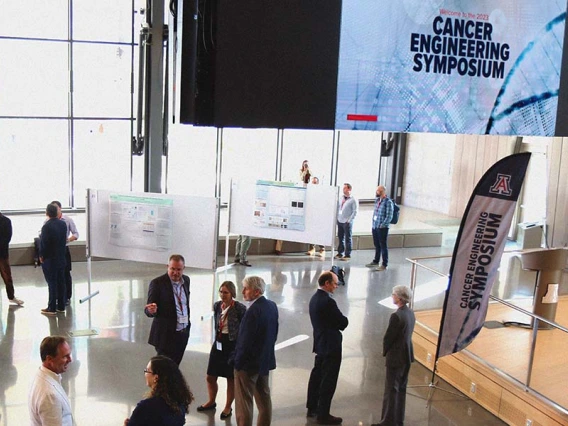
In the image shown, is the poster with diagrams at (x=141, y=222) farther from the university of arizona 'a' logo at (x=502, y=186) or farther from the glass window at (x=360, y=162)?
the glass window at (x=360, y=162)

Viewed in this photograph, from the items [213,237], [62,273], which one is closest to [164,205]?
[213,237]

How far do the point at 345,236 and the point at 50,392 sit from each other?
32.8ft

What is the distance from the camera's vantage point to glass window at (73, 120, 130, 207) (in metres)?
17.3

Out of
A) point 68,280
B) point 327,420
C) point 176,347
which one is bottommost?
point 327,420

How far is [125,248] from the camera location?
10641 millimetres

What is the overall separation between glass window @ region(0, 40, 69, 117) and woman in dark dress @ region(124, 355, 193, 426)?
44.4 ft

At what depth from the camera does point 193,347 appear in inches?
358

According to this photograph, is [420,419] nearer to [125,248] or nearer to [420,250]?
[125,248]

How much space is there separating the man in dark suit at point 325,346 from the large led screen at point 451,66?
231cm

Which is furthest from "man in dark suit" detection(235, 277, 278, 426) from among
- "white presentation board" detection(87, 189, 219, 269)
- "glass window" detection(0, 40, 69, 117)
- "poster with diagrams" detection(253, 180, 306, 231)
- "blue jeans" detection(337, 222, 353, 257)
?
"glass window" detection(0, 40, 69, 117)

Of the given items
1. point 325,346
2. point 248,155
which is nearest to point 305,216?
point 325,346

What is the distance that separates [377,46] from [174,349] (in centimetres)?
359

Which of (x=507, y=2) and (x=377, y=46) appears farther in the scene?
(x=507, y=2)

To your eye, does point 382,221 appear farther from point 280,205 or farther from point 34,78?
point 34,78
